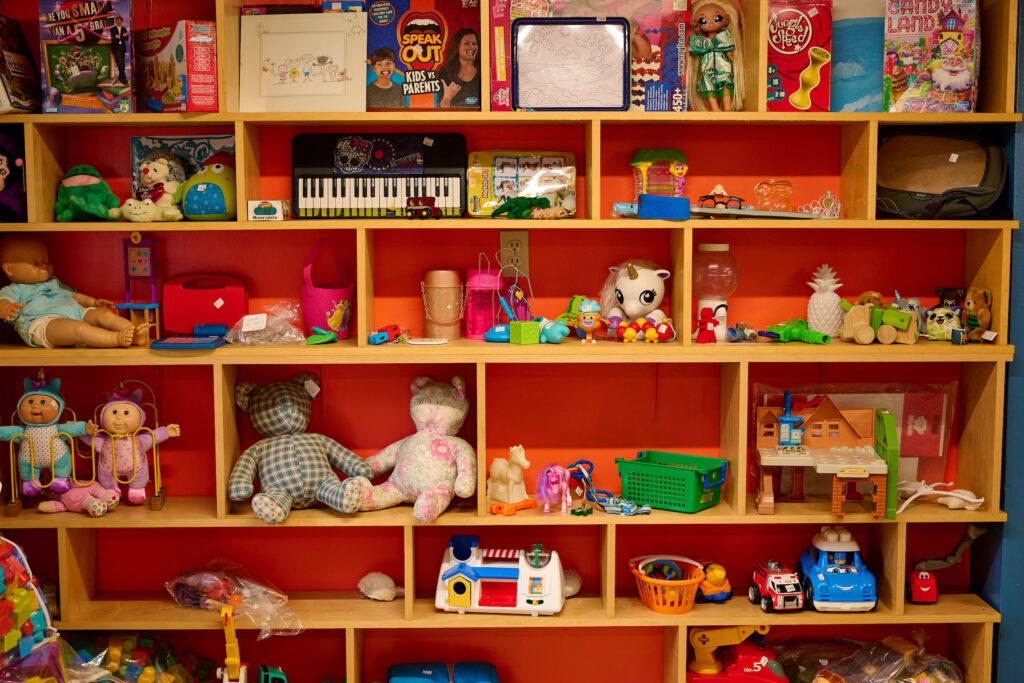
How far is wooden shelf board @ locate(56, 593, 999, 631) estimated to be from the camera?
321 centimetres

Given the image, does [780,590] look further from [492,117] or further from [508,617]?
[492,117]

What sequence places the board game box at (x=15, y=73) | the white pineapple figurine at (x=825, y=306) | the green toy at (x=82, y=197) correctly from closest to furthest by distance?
1. the board game box at (x=15, y=73)
2. the green toy at (x=82, y=197)
3. the white pineapple figurine at (x=825, y=306)

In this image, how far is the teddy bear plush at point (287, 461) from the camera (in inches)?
124

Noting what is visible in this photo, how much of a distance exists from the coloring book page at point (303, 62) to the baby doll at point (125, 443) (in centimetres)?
109

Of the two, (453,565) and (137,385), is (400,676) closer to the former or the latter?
(453,565)

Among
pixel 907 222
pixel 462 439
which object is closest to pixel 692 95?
pixel 907 222

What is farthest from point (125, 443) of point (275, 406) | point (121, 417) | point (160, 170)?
point (160, 170)

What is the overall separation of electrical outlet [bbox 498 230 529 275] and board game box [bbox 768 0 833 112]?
95 cm

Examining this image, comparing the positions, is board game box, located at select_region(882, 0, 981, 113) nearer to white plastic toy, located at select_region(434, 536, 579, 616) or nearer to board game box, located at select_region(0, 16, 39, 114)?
white plastic toy, located at select_region(434, 536, 579, 616)

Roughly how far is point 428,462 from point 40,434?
4.20 feet

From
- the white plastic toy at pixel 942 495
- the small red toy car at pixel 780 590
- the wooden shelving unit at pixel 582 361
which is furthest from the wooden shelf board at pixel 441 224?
the small red toy car at pixel 780 590

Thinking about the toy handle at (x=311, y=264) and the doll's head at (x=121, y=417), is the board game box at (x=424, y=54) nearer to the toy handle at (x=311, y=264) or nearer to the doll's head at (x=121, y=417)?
the toy handle at (x=311, y=264)

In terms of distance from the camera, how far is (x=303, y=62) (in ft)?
10.5

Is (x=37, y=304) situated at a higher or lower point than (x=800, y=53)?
lower
